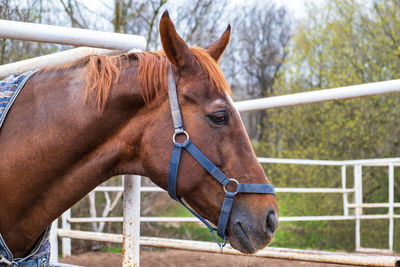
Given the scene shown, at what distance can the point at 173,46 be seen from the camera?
5.10 ft

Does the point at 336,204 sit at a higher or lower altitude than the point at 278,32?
lower

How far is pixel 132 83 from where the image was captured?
5.20 ft

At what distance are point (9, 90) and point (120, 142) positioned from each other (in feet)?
1.52

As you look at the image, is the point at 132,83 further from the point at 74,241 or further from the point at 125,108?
the point at 74,241

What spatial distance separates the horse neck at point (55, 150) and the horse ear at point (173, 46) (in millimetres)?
165

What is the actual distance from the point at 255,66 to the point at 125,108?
16962mm

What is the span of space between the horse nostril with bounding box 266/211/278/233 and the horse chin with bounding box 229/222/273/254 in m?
0.03

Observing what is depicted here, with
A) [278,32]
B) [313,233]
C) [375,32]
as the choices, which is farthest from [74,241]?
[278,32]

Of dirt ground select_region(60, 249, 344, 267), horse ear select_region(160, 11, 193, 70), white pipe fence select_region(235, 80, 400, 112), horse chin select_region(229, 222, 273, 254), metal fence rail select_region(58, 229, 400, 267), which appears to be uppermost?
horse ear select_region(160, 11, 193, 70)

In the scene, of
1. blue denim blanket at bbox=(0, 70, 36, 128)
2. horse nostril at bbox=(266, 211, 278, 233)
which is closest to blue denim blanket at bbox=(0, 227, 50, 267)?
blue denim blanket at bbox=(0, 70, 36, 128)

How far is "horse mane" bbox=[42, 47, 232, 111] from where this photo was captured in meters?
1.56

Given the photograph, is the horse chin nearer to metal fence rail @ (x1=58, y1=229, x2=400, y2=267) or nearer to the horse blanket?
metal fence rail @ (x1=58, y1=229, x2=400, y2=267)

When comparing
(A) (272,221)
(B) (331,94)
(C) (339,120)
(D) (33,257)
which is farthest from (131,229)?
(C) (339,120)

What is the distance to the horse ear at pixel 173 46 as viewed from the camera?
4.95 ft
